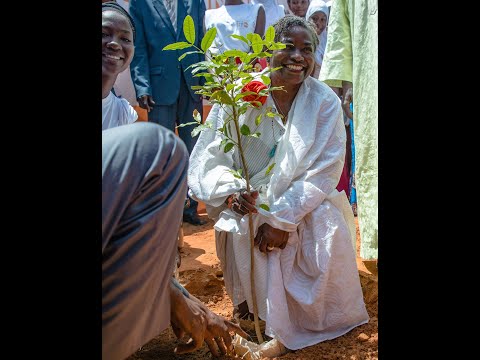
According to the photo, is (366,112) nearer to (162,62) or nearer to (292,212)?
(292,212)

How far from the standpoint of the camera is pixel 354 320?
311 centimetres

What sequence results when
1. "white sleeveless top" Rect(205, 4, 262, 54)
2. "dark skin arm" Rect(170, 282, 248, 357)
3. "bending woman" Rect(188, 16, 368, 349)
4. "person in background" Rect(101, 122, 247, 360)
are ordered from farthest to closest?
"white sleeveless top" Rect(205, 4, 262, 54) → "bending woman" Rect(188, 16, 368, 349) → "dark skin arm" Rect(170, 282, 248, 357) → "person in background" Rect(101, 122, 247, 360)

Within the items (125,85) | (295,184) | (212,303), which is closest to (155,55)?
(125,85)

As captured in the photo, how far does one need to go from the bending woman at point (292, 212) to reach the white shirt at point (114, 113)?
1.47 feet

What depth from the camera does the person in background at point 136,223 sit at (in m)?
1.15

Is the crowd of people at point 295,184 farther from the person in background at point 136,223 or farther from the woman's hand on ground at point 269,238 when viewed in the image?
the person in background at point 136,223

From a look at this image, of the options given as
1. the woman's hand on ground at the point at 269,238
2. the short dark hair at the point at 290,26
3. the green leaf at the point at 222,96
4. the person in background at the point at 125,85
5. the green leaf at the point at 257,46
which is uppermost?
the short dark hair at the point at 290,26

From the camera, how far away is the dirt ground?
2.84 meters

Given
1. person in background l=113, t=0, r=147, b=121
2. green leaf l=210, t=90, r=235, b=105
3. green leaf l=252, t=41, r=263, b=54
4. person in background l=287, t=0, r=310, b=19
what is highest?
person in background l=287, t=0, r=310, b=19

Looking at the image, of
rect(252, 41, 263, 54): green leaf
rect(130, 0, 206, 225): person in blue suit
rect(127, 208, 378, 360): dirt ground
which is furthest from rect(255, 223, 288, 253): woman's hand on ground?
rect(130, 0, 206, 225): person in blue suit

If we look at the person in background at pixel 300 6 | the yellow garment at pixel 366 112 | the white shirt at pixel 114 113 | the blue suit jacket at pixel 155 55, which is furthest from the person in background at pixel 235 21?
the white shirt at pixel 114 113

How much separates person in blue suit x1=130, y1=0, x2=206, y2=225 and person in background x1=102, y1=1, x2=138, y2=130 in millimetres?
2173

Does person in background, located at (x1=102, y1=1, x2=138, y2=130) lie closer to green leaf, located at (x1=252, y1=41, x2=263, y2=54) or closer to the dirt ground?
green leaf, located at (x1=252, y1=41, x2=263, y2=54)
